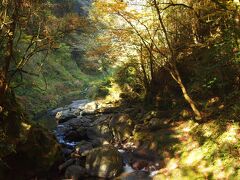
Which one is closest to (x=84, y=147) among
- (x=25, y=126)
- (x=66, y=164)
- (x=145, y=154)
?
(x=66, y=164)

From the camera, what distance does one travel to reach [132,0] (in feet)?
44.3

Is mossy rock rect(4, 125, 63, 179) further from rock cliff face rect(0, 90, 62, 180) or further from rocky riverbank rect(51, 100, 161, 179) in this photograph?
→ rocky riverbank rect(51, 100, 161, 179)

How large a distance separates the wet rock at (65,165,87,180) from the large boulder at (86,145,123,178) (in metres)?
0.29

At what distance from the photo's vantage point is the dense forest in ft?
31.8

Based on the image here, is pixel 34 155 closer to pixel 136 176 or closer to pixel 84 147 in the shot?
pixel 84 147

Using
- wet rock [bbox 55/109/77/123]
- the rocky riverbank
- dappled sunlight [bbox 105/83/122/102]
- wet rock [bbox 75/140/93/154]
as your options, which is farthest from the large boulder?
dappled sunlight [bbox 105/83/122/102]

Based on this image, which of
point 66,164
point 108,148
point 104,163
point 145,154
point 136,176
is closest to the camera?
point 136,176

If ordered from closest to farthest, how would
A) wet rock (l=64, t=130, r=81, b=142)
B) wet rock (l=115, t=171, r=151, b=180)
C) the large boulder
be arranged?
1. wet rock (l=115, t=171, r=151, b=180)
2. the large boulder
3. wet rock (l=64, t=130, r=81, b=142)

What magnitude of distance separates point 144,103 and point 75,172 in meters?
8.26

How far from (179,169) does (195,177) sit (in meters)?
0.73

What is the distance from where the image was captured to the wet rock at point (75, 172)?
34.3 feet

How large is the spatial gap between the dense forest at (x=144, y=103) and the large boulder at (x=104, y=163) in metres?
0.04

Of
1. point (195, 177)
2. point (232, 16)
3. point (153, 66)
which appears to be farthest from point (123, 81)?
point (195, 177)

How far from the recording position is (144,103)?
17.9 m
